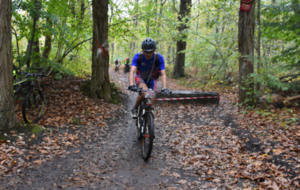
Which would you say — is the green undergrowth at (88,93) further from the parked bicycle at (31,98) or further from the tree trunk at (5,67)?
the tree trunk at (5,67)

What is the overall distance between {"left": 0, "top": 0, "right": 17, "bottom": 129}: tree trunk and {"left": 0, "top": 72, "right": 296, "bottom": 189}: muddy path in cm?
131

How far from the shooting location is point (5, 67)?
4.00m

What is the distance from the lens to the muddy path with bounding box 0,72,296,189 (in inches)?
131

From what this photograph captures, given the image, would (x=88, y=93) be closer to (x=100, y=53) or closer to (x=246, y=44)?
(x=100, y=53)

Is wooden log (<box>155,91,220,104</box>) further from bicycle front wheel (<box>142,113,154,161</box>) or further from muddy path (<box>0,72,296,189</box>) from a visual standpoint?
bicycle front wheel (<box>142,113,154,161</box>)

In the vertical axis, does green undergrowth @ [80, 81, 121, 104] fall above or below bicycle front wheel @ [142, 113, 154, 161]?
above

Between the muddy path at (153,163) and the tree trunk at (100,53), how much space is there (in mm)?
2173

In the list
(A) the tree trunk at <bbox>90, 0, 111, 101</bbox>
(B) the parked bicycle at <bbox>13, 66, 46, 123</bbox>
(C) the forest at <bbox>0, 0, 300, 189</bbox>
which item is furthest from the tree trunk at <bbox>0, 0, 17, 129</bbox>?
(A) the tree trunk at <bbox>90, 0, 111, 101</bbox>

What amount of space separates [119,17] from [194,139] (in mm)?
7321

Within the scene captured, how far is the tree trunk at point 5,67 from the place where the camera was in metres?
3.87

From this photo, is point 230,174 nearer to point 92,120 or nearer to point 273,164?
point 273,164

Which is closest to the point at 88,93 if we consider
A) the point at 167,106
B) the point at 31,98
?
the point at 31,98

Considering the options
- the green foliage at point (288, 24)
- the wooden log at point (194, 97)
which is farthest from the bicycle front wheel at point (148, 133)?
the green foliage at point (288, 24)

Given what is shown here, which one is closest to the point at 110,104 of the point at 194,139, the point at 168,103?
the point at 168,103
